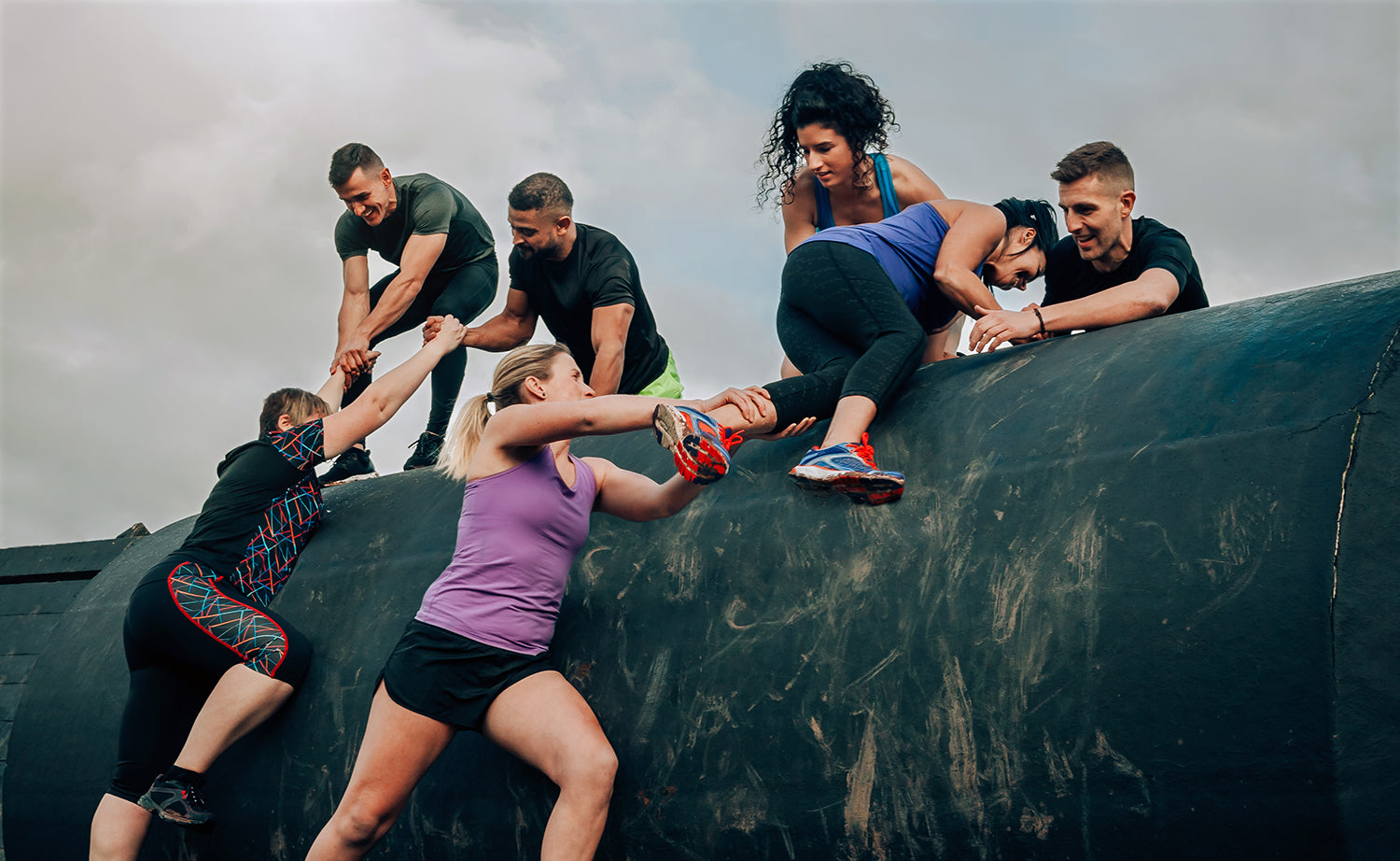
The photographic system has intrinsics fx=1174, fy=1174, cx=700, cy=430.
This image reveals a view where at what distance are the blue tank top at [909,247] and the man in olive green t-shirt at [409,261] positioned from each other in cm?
301

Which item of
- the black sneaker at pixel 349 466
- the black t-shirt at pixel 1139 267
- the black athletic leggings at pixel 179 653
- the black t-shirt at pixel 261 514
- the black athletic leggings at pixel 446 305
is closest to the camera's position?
the black t-shirt at pixel 1139 267

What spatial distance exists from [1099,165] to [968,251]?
485 mm

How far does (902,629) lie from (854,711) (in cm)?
22

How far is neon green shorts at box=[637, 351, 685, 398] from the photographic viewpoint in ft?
21.1

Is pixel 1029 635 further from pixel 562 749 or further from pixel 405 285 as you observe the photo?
pixel 405 285

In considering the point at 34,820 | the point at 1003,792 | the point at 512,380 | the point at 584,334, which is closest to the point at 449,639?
the point at 512,380

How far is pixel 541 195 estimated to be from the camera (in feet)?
18.7

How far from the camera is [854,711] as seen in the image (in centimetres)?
278

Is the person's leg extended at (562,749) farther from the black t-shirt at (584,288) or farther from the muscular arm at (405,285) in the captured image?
the muscular arm at (405,285)

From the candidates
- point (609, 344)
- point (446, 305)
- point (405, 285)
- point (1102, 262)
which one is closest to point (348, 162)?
point (405, 285)

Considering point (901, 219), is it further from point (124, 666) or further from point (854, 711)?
point (124, 666)

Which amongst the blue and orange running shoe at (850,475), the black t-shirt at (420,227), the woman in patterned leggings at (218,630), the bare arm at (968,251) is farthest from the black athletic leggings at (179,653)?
the black t-shirt at (420,227)

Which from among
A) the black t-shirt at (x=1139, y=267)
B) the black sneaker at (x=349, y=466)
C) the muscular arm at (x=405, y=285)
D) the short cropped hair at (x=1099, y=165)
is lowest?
the black t-shirt at (x=1139, y=267)

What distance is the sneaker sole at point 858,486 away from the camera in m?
3.01
